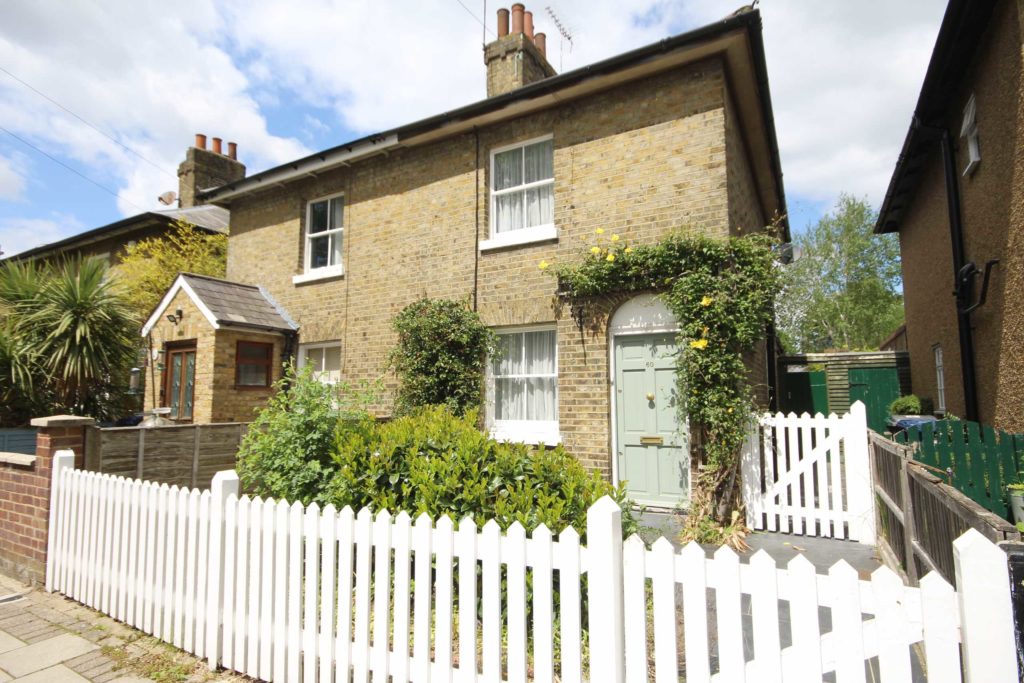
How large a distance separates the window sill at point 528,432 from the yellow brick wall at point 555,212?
38 centimetres

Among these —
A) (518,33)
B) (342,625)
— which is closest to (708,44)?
(518,33)

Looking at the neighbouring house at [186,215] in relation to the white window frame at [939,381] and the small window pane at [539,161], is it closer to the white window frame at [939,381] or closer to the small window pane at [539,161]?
the small window pane at [539,161]

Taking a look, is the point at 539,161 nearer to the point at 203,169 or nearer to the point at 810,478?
the point at 810,478

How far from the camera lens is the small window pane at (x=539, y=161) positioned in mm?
8797

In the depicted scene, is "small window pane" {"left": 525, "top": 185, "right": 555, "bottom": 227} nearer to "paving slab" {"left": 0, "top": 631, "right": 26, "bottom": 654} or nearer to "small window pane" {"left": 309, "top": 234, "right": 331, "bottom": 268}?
"small window pane" {"left": 309, "top": 234, "right": 331, "bottom": 268}

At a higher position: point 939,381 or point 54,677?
point 939,381

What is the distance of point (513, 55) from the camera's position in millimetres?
9859

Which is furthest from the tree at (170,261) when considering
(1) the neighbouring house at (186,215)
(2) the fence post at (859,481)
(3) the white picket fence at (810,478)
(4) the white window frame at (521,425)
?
(2) the fence post at (859,481)

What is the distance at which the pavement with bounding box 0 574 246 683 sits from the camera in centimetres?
343

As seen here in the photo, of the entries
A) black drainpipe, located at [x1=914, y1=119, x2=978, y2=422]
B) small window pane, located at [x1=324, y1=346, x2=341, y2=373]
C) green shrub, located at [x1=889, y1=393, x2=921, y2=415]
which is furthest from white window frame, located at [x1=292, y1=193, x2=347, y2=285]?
green shrub, located at [x1=889, y1=393, x2=921, y2=415]

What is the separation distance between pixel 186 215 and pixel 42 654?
53.7ft

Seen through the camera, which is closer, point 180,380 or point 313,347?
point 180,380

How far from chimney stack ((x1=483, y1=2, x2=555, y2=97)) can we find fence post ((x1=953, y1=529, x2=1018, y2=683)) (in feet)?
31.4

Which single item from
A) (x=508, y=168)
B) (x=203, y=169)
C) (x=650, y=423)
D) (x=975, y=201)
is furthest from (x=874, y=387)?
(x=203, y=169)
